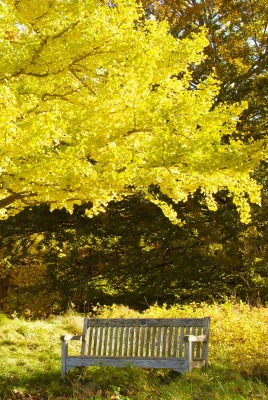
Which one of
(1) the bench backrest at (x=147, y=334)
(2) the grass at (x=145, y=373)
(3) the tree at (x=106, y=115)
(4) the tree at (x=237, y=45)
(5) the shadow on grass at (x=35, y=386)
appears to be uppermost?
(4) the tree at (x=237, y=45)

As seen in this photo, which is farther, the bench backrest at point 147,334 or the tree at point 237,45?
the tree at point 237,45

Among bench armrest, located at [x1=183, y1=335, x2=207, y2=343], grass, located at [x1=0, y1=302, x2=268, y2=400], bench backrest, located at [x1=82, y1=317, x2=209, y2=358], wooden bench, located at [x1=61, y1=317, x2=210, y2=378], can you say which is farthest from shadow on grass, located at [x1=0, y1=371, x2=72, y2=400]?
bench armrest, located at [x1=183, y1=335, x2=207, y2=343]

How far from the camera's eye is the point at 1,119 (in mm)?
6586

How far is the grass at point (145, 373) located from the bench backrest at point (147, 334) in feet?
0.89

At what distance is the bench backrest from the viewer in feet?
24.7

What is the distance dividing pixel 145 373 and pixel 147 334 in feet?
1.60

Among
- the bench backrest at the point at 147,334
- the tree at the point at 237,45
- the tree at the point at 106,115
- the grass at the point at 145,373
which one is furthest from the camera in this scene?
the tree at the point at 237,45

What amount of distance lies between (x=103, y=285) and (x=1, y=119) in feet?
36.6

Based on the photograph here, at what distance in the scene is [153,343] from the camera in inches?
299

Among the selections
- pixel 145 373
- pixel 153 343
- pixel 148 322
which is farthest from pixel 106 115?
pixel 145 373

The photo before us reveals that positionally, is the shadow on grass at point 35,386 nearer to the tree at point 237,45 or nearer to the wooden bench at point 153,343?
the wooden bench at point 153,343

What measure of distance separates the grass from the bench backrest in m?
0.27

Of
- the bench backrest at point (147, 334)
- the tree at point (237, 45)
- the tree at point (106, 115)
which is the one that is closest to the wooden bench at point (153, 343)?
the bench backrest at point (147, 334)

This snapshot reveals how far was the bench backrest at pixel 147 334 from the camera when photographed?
7.52 metres
